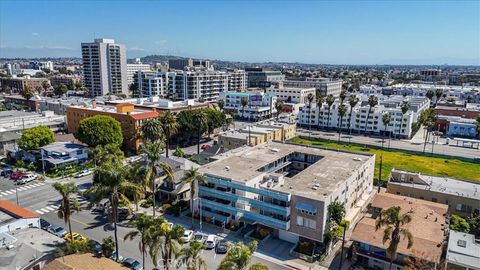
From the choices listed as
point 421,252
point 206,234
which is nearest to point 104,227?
point 206,234

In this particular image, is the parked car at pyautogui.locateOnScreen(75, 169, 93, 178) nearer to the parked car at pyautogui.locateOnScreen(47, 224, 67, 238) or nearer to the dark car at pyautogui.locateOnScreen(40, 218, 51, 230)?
the dark car at pyautogui.locateOnScreen(40, 218, 51, 230)

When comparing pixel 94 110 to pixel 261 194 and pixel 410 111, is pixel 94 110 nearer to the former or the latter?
pixel 261 194

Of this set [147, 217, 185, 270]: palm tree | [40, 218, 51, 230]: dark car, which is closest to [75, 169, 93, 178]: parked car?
[40, 218, 51, 230]: dark car

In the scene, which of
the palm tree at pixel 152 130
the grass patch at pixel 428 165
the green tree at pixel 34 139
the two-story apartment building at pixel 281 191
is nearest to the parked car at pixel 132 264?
the two-story apartment building at pixel 281 191

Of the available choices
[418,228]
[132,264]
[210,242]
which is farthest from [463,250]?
[132,264]

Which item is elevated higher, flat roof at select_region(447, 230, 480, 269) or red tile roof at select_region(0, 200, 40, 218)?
red tile roof at select_region(0, 200, 40, 218)

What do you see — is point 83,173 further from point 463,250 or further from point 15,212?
point 463,250
